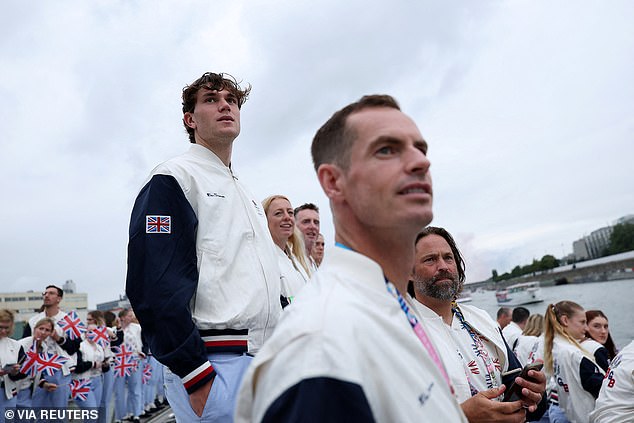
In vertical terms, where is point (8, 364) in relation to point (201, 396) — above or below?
above

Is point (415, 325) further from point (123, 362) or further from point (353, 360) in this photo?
point (123, 362)

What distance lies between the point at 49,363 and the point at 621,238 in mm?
56499

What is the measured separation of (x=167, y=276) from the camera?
2.31 meters

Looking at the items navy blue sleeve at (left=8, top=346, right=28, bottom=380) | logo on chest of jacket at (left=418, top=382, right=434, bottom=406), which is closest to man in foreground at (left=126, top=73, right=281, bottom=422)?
logo on chest of jacket at (left=418, top=382, right=434, bottom=406)

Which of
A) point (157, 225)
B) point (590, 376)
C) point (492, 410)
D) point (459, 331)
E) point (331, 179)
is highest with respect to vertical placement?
point (157, 225)

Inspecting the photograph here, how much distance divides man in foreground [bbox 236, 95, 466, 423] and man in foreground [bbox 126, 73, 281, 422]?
985 millimetres

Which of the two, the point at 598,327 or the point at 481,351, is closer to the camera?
the point at 481,351

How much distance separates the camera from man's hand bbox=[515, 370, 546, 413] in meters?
2.43

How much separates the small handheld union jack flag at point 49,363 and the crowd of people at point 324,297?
7003 mm

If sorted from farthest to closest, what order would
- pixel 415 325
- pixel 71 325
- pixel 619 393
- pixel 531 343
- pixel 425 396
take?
pixel 71 325, pixel 531 343, pixel 619 393, pixel 415 325, pixel 425 396

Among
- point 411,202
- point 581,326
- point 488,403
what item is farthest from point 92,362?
point 411,202

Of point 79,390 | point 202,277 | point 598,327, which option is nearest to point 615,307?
point 598,327

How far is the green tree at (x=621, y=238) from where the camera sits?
49.7 metres

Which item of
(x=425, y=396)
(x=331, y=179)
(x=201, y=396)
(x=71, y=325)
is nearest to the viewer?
(x=425, y=396)
